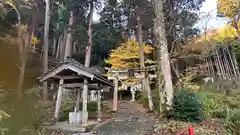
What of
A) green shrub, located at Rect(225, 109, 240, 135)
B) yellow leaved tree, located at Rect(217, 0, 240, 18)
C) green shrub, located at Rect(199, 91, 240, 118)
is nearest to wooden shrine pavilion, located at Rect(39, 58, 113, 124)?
green shrub, located at Rect(199, 91, 240, 118)

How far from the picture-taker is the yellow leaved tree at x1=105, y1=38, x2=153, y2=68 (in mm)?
23031

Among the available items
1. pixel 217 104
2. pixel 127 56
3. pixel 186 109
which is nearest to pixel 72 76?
pixel 186 109

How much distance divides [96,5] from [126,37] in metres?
6.98

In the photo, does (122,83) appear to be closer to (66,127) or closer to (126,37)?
(126,37)

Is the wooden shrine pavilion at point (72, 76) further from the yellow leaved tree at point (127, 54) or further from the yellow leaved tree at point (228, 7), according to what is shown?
the yellow leaved tree at point (228, 7)

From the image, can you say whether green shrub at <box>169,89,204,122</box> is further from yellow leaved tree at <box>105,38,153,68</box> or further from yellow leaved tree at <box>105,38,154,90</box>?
yellow leaved tree at <box>105,38,153,68</box>

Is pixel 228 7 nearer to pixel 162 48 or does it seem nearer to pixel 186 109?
pixel 162 48

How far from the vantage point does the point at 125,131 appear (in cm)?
938

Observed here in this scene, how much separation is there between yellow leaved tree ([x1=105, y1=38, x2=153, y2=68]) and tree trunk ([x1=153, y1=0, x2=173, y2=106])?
11.8 metres

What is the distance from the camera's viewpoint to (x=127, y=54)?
23.0 metres

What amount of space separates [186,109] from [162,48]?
8.97 ft

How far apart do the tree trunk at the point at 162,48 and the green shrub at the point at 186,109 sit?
0.42m

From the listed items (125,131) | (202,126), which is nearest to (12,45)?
(125,131)

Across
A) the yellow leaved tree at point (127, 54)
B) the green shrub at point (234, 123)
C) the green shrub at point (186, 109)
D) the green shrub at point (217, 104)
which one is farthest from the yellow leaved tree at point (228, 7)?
the green shrub at point (234, 123)
